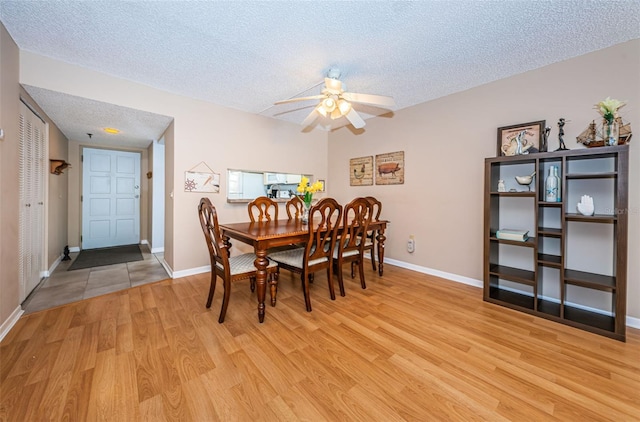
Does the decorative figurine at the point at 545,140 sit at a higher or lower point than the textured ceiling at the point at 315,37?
lower

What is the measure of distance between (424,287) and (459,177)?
4.59 feet

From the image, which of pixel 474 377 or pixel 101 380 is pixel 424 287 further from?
pixel 101 380

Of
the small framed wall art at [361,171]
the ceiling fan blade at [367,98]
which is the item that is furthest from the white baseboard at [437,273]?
the ceiling fan blade at [367,98]

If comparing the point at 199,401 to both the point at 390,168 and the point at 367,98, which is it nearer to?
the point at 367,98

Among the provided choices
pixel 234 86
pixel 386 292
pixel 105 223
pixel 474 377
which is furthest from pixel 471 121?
pixel 105 223

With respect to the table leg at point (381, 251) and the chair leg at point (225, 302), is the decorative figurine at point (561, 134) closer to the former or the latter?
the table leg at point (381, 251)

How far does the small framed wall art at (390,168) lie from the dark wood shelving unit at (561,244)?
1229 mm

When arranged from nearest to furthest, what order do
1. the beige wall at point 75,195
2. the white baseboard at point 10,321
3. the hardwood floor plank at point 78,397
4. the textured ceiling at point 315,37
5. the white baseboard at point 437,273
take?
the hardwood floor plank at point 78,397, the textured ceiling at point 315,37, the white baseboard at point 10,321, the white baseboard at point 437,273, the beige wall at point 75,195

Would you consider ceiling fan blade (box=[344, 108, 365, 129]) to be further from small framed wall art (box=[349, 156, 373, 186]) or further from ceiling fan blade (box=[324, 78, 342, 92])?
small framed wall art (box=[349, 156, 373, 186])

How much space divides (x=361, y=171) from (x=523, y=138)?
2.15 meters

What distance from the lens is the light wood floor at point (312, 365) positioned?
1.19 metres

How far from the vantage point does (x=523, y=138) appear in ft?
7.72

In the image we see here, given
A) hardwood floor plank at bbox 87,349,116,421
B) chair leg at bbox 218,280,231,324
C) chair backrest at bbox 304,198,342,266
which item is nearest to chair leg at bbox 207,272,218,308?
chair leg at bbox 218,280,231,324

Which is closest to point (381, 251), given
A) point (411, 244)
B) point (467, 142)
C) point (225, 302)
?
point (411, 244)
